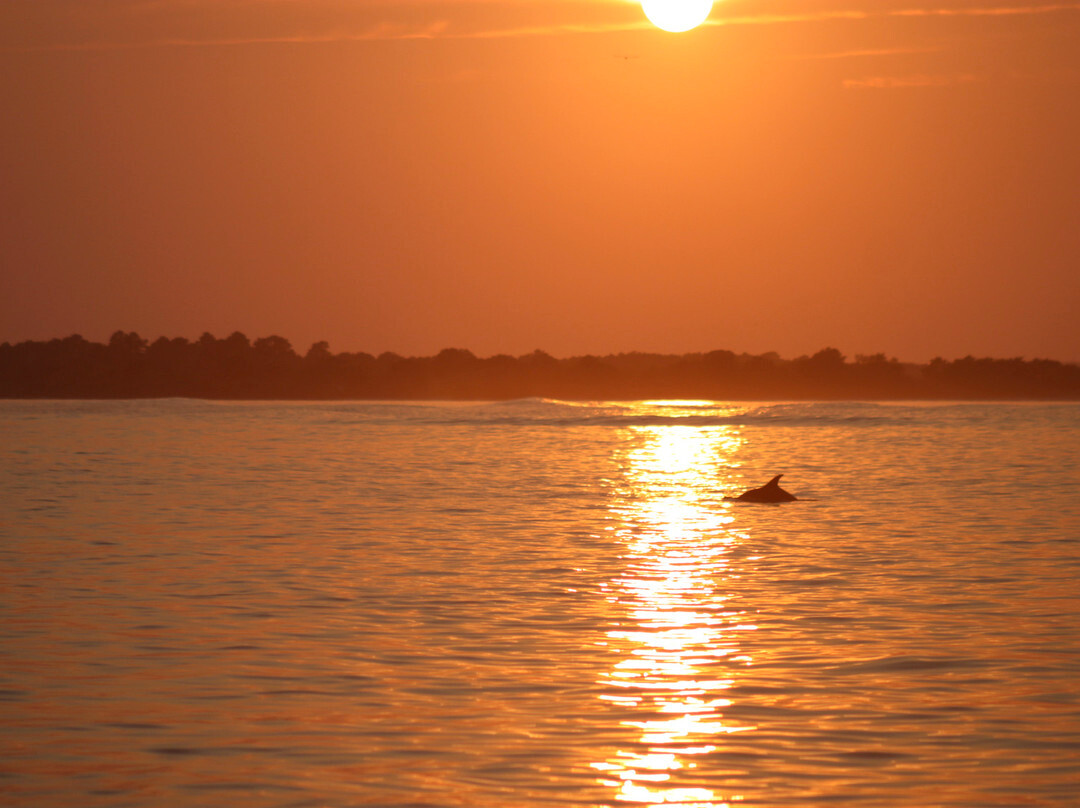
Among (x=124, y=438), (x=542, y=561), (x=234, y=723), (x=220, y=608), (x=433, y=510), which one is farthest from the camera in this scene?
(x=124, y=438)

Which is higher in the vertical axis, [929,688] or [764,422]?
[764,422]

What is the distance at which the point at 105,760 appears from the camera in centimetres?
934

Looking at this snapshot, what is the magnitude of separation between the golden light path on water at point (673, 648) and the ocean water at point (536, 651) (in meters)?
0.05

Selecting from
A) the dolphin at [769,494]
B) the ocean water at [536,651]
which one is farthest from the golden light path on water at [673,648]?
the dolphin at [769,494]

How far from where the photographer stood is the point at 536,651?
13109 mm

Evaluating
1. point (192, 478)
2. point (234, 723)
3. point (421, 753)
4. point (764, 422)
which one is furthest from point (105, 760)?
point (764, 422)

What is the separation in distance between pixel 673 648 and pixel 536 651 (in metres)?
1.40

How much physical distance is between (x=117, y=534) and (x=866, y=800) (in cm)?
1776

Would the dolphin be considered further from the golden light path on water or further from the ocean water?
the golden light path on water

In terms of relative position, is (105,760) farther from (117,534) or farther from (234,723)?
(117,534)

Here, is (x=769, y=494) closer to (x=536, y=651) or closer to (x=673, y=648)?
(x=673, y=648)

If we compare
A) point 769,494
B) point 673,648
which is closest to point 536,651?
point 673,648

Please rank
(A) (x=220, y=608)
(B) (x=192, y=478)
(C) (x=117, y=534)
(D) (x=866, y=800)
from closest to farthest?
1. (D) (x=866, y=800)
2. (A) (x=220, y=608)
3. (C) (x=117, y=534)
4. (B) (x=192, y=478)

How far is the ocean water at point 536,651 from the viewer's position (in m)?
8.98
